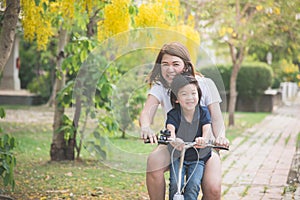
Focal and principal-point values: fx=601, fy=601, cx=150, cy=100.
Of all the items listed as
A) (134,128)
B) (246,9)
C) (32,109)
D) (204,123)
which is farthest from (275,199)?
(32,109)

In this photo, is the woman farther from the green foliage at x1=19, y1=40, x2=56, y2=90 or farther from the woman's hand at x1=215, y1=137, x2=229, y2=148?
the green foliage at x1=19, y1=40, x2=56, y2=90

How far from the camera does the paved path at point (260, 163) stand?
6840mm

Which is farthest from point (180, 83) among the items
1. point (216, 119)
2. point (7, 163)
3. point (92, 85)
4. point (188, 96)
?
point (92, 85)

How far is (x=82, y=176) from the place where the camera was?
24.1 feet

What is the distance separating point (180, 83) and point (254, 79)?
58.6ft

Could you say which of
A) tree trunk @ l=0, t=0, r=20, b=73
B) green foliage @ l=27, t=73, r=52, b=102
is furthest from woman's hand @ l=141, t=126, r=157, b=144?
green foliage @ l=27, t=73, r=52, b=102

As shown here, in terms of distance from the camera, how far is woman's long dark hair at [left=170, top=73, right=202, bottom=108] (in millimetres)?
4004

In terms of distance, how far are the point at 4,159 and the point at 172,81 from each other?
1.95 metres

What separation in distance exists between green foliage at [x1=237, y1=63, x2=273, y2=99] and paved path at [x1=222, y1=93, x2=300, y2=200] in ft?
19.2

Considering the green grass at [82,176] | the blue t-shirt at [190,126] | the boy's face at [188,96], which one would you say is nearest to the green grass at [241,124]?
the green grass at [82,176]

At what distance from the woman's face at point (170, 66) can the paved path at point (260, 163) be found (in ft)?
8.87

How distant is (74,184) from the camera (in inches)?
269

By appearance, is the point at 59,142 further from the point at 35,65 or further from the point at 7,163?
the point at 35,65

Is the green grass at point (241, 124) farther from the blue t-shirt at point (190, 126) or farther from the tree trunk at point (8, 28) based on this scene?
the blue t-shirt at point (190, 126)
